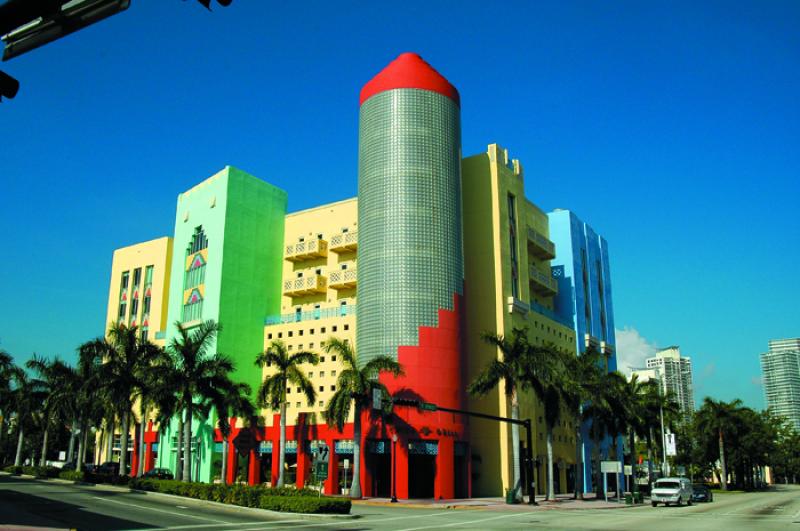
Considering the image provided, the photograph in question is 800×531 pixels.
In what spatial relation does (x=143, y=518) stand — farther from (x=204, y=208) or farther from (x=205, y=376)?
(x=204, y=208)

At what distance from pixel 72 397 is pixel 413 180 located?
37096mm

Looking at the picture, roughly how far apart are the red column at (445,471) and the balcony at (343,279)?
22570 millimetres

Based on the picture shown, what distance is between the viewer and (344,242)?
2985 inches

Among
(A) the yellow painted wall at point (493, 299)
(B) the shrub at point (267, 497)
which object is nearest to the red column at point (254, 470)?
(A) the yellow painted wall at point (493, 299)

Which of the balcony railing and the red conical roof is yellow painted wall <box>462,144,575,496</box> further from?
the balcony railing

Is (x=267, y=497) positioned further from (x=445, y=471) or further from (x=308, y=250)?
(x=308, y=250)

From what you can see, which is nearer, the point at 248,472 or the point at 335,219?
the point at 248,472

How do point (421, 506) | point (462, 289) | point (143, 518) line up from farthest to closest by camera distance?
1. point (462, 289)
2. point (421, 506)
3. point (143, 518)

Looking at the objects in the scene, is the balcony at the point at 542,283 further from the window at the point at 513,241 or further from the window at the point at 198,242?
the window at the point at 198,242

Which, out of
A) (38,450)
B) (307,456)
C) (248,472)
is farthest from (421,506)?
(38,450)

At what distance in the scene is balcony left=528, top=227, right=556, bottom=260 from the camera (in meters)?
76.7

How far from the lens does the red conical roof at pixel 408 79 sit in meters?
65.5

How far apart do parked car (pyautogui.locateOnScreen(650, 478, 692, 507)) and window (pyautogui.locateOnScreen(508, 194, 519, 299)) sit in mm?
22833

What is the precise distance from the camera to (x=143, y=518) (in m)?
29.2
